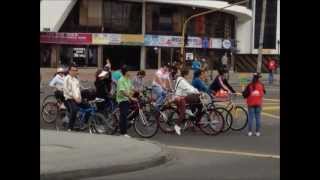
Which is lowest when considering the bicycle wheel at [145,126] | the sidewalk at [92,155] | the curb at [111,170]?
the curb at [111,170]

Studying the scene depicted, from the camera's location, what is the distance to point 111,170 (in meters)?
9.80

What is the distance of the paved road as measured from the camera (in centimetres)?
966

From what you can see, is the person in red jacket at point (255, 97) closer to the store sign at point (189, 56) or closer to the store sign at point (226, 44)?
the store sign at point (189, 56)

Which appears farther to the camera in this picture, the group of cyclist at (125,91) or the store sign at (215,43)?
the store sign at (215,43)

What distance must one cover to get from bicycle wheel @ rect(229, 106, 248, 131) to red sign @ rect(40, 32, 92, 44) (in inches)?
1725

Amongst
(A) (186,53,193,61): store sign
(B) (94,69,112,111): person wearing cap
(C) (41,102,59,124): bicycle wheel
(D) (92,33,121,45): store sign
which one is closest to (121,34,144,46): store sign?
(D) (92,33,121,45): store sign

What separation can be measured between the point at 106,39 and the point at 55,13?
16.9ft

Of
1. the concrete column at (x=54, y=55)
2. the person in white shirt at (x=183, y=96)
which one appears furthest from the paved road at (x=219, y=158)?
the concrete column at (x=54, y=55)

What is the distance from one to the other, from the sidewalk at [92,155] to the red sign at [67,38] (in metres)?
46.3

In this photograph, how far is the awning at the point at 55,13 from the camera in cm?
6009

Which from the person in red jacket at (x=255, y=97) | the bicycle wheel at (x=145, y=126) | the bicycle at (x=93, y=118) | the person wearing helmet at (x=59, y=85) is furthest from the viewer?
the person wearing helmet at (x=59, y=85)
